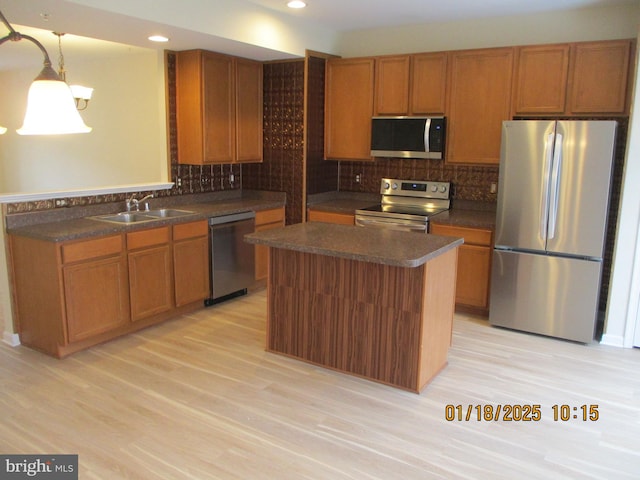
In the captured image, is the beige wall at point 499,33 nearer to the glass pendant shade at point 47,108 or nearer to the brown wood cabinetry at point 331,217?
the brown wood cabinetry at point 331,217

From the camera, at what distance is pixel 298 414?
119 inches

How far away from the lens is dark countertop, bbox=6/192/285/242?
12.1ft

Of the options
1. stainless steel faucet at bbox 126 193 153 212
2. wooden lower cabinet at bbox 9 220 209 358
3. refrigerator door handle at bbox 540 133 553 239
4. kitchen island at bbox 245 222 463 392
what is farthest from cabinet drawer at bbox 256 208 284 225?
refrigerator door handle at bbox 540 133 553 239

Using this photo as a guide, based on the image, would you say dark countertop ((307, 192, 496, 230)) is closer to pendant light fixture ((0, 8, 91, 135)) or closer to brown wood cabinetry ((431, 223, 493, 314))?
brown wood cabinetry ((431, 223, 493, 314))

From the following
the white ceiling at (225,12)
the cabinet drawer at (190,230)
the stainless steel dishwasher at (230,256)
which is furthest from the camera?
the stainless steel dishwasher at (230,256)

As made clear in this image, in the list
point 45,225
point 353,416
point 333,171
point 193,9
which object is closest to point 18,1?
point 193,9

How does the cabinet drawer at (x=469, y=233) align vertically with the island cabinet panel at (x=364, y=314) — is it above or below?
above

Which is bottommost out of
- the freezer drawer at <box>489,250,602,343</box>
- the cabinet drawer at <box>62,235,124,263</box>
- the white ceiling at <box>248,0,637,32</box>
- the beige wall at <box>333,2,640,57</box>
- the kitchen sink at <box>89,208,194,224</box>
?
the freezer drawer at <box>489,250,602,343</box>

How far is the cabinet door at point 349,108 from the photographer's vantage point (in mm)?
5230

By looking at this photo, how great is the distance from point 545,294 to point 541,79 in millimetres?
1786

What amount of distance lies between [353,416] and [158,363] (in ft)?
4.86

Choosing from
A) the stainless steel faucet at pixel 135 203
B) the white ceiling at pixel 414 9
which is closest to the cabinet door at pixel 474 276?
the white ceiling at pixel 414 9

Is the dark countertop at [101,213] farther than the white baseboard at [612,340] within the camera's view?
No

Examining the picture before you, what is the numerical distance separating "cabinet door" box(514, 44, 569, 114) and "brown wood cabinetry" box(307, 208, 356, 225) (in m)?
1.79
